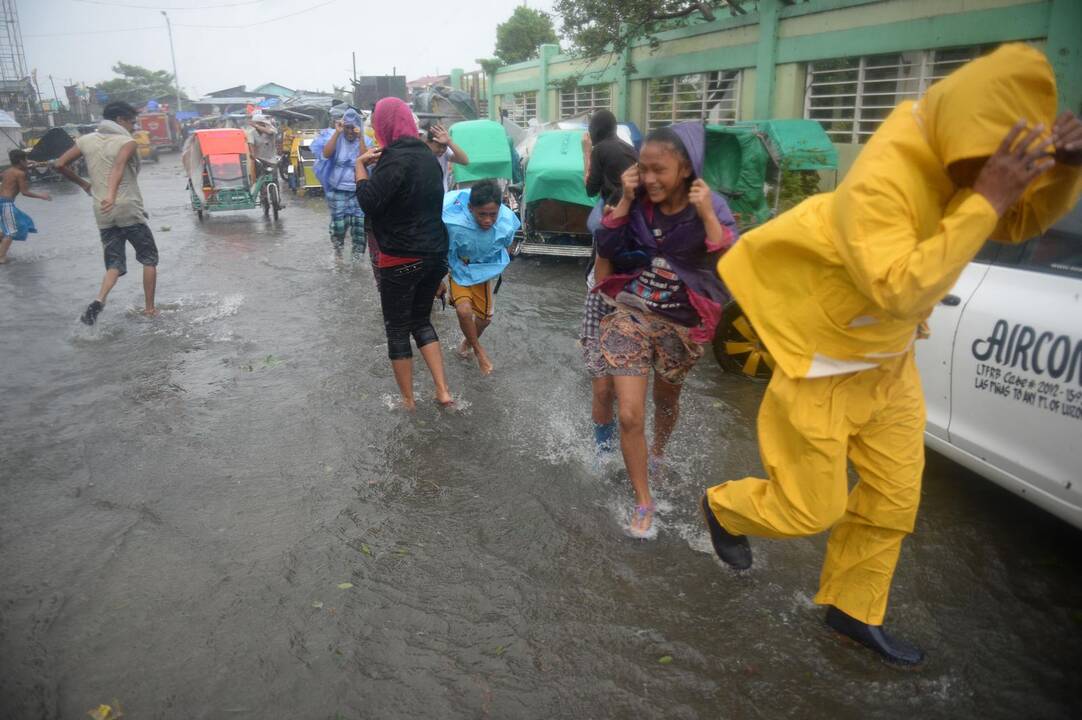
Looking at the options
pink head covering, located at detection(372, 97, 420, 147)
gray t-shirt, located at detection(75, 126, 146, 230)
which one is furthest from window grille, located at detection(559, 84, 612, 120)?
pink head covering, located at detection(372, 97, 420, 147)

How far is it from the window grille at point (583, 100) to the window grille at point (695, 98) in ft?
7.10

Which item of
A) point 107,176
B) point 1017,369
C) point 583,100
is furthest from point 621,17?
point 1017,369

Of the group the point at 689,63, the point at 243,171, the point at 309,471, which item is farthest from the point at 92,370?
the point at 689,63

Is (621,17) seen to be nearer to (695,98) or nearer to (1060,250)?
(695,98)

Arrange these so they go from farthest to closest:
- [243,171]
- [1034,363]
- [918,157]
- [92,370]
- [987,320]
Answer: [243,171] → [92,370] → [987,320] → [1034,363] → [918,157]

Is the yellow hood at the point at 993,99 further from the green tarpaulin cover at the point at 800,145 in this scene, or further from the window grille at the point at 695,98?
the window grille at the point at 695,98

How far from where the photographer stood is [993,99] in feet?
5.85

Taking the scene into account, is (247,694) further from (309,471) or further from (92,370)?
(92,370)

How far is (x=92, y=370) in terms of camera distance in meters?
5.90

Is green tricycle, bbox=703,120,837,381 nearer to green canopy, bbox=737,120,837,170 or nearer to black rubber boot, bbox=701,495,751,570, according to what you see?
green canopy, bbox=737,120,837,170

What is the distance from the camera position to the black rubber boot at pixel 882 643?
259 cm

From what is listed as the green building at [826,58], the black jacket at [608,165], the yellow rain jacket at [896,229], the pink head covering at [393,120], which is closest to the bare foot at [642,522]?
the yellow rain jacket at [896,229]

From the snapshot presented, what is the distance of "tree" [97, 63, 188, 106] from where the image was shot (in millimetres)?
69500

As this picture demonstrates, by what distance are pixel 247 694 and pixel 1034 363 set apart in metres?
3.20
